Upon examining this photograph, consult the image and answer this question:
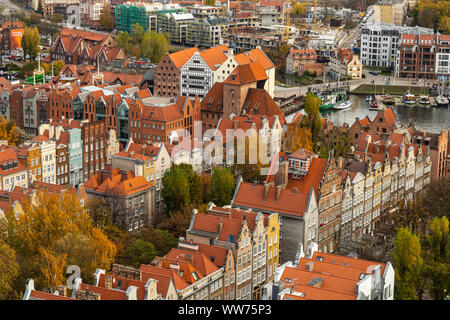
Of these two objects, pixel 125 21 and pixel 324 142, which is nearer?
pixel 324 142

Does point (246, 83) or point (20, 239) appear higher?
point (246, 83)

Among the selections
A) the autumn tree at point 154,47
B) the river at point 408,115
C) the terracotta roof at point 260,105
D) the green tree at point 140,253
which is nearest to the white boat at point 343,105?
the river at point 408,115

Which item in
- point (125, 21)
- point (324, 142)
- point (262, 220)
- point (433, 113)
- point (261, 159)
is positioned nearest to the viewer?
point (262, 220)

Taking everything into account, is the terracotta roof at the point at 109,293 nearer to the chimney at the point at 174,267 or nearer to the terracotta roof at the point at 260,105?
the chimney at the point at 174,267
